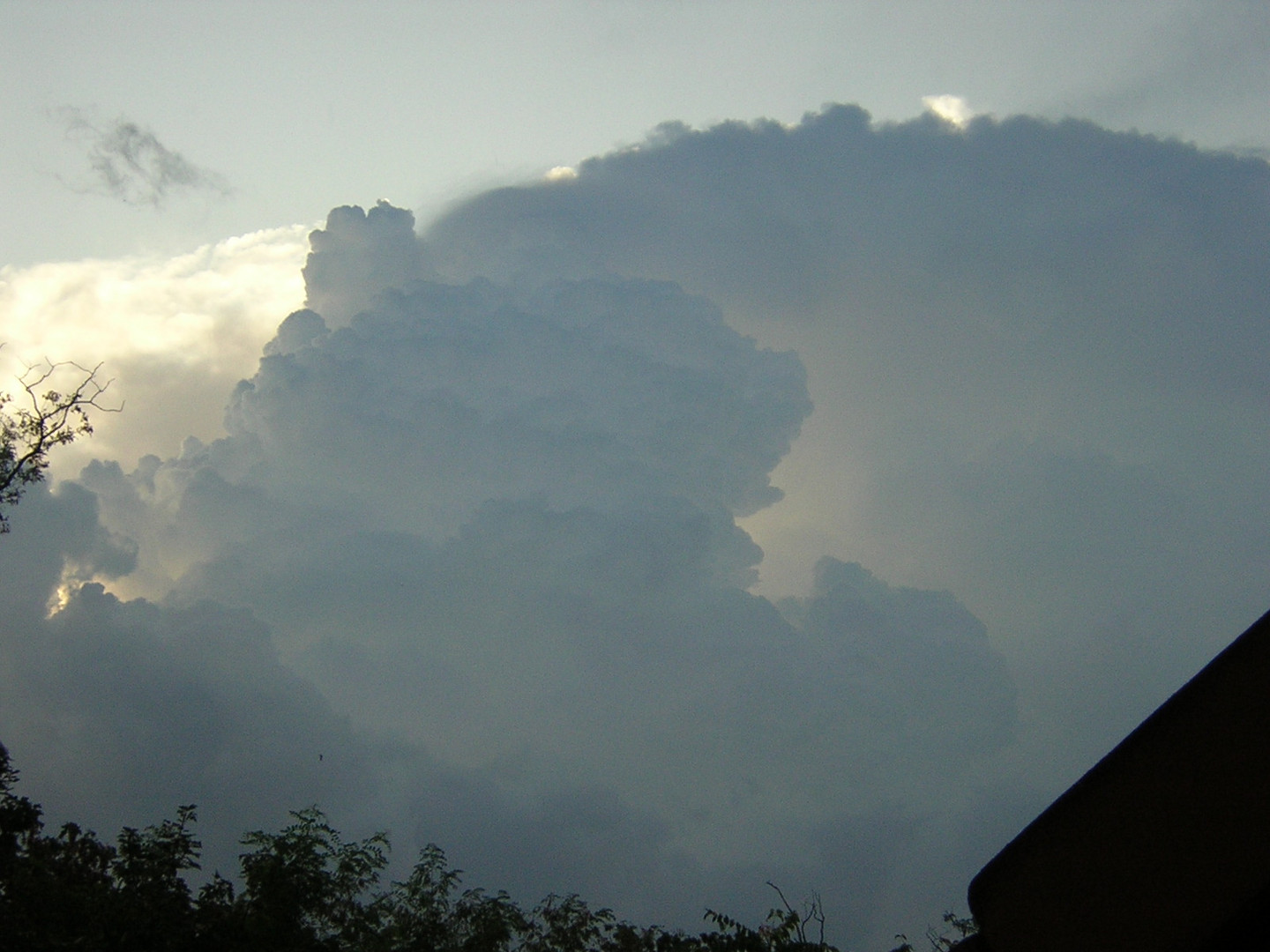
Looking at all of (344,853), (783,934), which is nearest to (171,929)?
(344,853)

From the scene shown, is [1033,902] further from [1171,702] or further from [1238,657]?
[1238,657]

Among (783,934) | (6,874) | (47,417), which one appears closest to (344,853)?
(6,874)

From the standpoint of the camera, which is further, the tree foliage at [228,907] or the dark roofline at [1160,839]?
the tree foliage at [228,907]

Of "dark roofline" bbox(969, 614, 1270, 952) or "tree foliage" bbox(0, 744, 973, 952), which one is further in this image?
"tree foliage" bbox(0, 744, 973, 952)

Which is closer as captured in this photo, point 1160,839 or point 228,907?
point 1160,839

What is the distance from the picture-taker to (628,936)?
2519 cm

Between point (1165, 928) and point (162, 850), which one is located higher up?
point (162, 850)

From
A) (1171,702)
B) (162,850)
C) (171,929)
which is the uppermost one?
(162,850)

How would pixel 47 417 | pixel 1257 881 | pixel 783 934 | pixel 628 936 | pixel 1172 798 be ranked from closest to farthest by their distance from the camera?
pixel 1257 881 → pixel 1172 798 → pixel 783 934 → pixel 47 417 → pixel 628 936

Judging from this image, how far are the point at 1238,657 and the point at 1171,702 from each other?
0.80 feet

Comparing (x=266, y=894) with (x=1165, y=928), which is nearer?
(x=1165, y=928)

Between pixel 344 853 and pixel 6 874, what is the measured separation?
22.0 feet

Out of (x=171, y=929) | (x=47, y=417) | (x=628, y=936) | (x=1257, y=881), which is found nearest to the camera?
(x=1257, y=881)

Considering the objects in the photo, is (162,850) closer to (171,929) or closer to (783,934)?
(171,929)
